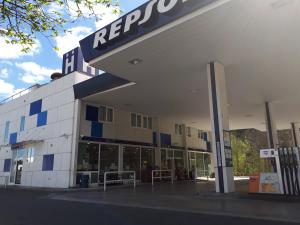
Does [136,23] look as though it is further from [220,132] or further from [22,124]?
[22,124]

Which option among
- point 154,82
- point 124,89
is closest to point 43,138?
point 124,89

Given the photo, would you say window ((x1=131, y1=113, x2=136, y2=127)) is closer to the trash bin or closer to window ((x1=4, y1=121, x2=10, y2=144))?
the trash bin

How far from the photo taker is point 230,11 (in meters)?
8.03

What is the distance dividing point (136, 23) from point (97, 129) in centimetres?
885

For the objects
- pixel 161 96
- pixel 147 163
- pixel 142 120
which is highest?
pixel 161 96

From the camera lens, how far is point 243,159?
33000 millimetres

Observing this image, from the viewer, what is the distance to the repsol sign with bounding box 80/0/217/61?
28.0 feet

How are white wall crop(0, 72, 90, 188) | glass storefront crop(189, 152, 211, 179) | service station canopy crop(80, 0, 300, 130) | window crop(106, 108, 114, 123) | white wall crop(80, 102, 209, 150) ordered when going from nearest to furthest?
service station canopy crop(80, 0, 300, 130) → white wall crop(0, 72, 90, 188) → white wall crop(80, 102, 209, 150) → window crop(106, 108, 114, 123) → glass storefront crop(189, 152, 211, 179)

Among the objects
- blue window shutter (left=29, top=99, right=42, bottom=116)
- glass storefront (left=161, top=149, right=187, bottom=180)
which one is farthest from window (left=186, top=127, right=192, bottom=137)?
blue window shutter (left=29, top=99, right=42, bottom=116)

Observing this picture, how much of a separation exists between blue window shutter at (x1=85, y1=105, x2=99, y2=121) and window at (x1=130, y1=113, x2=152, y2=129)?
10.4 ft

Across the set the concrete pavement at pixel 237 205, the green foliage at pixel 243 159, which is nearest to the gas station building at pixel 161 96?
the concrete pavement at pixel 237 205

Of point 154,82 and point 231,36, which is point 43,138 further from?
point 231,36

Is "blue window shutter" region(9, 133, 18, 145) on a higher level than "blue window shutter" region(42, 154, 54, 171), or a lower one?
higher

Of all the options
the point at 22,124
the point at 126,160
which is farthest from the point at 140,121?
the point at 22,124
